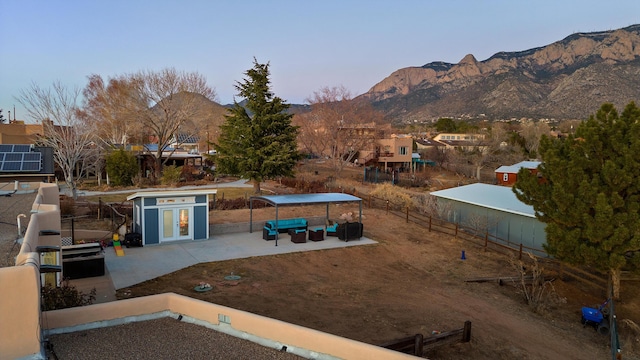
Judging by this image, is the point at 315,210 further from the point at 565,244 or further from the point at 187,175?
the point at 187,175

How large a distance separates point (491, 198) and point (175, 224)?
53.4 feet

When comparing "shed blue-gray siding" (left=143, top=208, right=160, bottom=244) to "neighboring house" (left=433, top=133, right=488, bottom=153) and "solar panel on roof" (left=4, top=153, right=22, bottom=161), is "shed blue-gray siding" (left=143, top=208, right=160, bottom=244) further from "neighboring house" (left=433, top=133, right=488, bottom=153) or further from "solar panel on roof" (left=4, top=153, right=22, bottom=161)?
"neighboring house" (left=433, top=133, right=488, bottom=153)

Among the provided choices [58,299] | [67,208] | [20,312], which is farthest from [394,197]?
[20,312]

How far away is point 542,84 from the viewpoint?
335 ft

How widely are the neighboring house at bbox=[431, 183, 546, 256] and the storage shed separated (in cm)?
1304

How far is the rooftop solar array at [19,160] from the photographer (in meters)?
15.2

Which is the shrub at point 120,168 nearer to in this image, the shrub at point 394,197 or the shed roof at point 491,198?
the shrub at point 394,197

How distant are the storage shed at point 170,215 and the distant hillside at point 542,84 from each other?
152 ft

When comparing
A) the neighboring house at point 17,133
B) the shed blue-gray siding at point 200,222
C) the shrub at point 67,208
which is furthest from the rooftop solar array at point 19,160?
the neighboring house at point 17,133

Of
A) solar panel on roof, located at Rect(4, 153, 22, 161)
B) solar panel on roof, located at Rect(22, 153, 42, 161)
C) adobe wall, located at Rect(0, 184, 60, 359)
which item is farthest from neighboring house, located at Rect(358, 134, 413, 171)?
→ adobe wall, located at Rect(0, 184, 60, 359)

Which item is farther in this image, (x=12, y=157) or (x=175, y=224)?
(x=175, y=224)

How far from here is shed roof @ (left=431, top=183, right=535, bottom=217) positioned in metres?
19.3

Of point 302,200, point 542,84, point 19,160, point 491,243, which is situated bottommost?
point 491,243

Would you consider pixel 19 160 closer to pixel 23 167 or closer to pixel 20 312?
pixel 23 167
